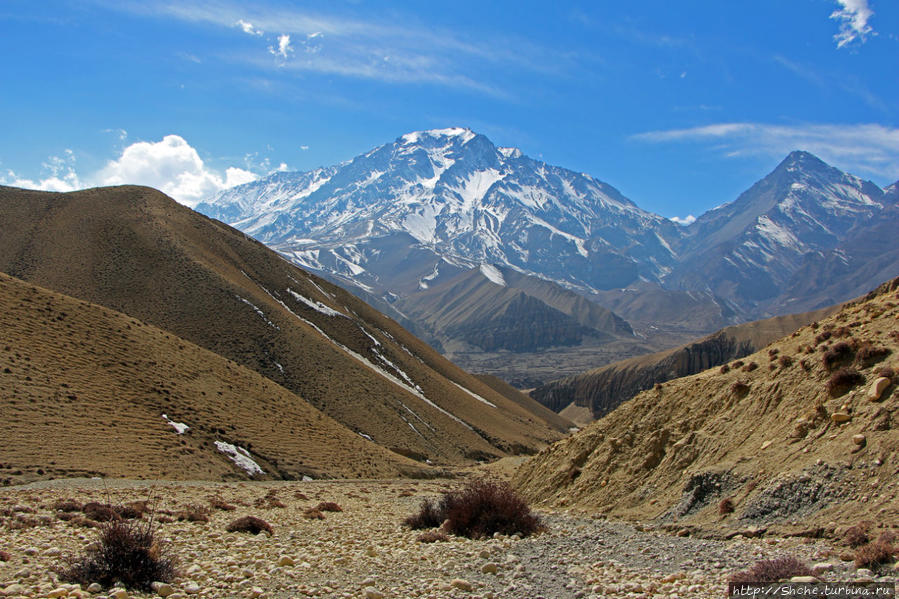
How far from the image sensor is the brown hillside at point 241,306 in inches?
2778

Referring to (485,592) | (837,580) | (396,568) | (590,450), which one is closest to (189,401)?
(590,450)

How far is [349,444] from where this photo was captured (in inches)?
2215

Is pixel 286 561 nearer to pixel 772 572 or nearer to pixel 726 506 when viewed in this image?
pixel 772 572

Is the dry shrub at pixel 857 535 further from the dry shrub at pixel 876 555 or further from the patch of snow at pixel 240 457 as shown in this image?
the patch of snow at pixel 240 457

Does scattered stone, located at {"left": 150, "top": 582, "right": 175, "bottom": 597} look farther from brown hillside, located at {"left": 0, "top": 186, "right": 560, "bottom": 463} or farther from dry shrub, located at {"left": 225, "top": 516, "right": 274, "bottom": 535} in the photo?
brown hillside, located at {"left": 0, "top": 186, "right": 560, "bottom": 463}

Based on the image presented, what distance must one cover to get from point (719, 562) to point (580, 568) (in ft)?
8.65

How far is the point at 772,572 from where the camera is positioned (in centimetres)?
912

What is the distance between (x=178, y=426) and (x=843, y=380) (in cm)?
3998

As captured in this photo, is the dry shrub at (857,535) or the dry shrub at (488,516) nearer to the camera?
the dry shrub at (857,535)

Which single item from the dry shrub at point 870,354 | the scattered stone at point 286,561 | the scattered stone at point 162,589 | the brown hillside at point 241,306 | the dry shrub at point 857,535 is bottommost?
the scattered stone at point 286,561

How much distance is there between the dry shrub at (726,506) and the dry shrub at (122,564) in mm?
12385

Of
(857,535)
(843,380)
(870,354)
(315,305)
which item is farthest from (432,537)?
(315,305)

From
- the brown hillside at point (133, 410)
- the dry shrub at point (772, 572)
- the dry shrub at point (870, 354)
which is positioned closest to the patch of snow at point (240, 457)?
the brown hillside at point (133, 410)

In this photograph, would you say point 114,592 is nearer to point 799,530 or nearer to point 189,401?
point 799,530
